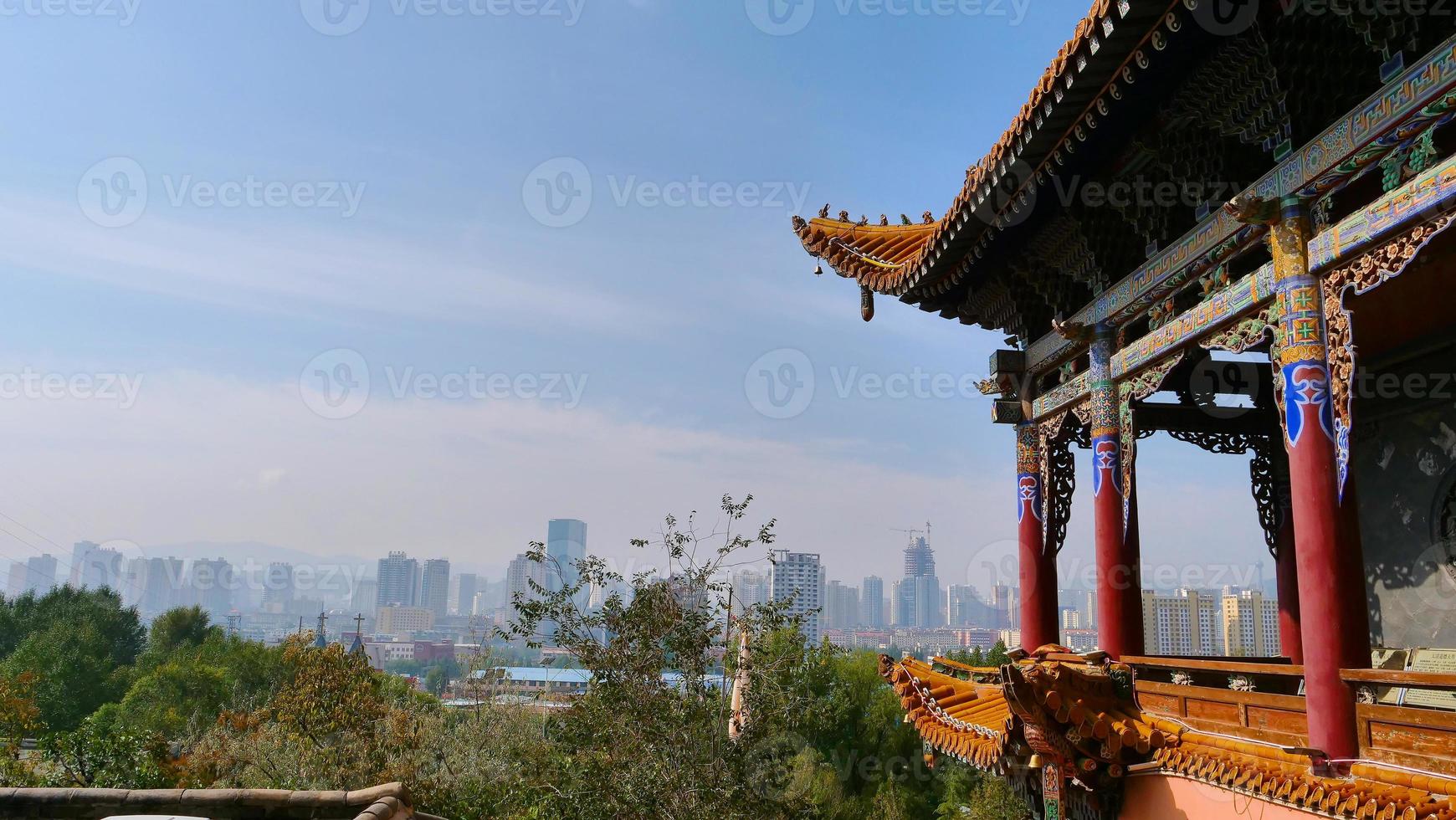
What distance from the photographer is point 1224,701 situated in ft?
18.2

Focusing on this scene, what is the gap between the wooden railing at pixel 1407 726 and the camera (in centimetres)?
404

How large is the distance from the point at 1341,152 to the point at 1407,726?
2.92m

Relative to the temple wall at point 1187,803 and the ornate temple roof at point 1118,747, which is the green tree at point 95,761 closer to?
the ornate temple roof at point 1118,747

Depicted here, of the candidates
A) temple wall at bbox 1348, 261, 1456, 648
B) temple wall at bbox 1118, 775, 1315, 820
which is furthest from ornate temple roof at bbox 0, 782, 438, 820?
temple wall at bbox 1348, 261, 1456, 648

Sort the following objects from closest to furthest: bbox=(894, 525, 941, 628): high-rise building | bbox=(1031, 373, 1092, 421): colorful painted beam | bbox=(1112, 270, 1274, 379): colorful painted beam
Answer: bbox=(1112, 270, 1274, 379): colorful painted beam
bbox=(1031, 373, 1092, 421): colorful painted beam
bbox=(894, 525, 941, 628): high-rise building

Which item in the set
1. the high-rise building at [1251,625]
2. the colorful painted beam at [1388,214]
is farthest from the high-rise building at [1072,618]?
the colorful painted beam at [1388,214]

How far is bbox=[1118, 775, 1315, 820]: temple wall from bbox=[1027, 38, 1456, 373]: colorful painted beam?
3.29 m

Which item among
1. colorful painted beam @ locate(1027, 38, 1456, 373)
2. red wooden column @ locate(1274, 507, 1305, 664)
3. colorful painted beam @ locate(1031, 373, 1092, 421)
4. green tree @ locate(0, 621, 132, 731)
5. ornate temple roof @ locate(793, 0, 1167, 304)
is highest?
ornate temple roof @ locate(793, 0, 1167, 304)

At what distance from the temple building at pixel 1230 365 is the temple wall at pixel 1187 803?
21 millimetres

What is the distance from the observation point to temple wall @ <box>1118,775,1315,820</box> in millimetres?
4844

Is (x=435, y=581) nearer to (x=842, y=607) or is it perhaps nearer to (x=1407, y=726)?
(x=842, y=607)

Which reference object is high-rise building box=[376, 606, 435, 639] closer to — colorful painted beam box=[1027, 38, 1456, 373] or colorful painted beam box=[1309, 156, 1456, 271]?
colorful painted beam box=[1027, 38, 1456, 373]

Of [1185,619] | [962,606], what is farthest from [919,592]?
[1185,619]

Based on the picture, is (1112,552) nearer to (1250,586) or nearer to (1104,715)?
(1104,715)
